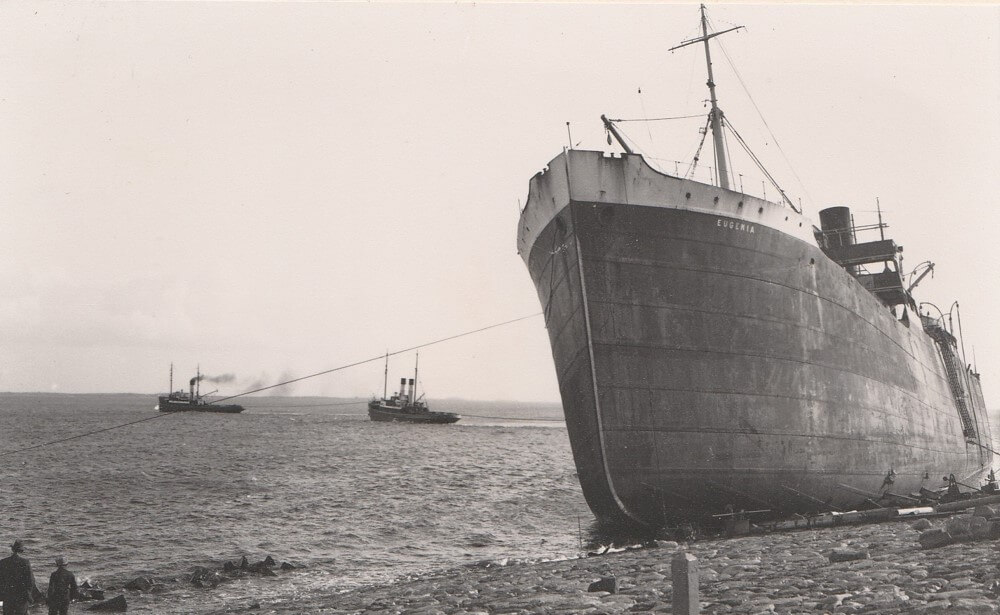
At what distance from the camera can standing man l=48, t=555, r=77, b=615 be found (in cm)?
861

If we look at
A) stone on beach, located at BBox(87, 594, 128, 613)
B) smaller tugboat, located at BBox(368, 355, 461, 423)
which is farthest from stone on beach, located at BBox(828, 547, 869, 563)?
smaller tugboat, located at BBox(368, 355, 461, 423)

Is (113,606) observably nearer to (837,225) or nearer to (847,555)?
(847,555)

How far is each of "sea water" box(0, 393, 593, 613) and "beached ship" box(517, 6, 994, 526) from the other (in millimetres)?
3917

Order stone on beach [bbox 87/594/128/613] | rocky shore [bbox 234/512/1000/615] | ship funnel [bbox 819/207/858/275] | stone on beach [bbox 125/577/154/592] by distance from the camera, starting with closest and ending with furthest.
Answer: rocky shore [bbox 234/512/1000/615] → stone on beach [bbox 87/594/128/613] → stone on beach [bbox 125/577/154/592] → ship funnel [bbox 819/207/858/275]

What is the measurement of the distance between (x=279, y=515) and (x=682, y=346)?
585 inches

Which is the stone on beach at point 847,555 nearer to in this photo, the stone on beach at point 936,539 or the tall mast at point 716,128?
the stone on beach at point 936,539

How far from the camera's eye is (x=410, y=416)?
77750 mm

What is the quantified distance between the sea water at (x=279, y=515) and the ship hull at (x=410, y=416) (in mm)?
34534

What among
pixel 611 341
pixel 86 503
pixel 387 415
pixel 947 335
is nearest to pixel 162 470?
pixel 86 503

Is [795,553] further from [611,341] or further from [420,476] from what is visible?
[420,476]

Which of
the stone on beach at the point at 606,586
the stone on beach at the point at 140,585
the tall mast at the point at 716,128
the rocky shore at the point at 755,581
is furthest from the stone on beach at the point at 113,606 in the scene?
the tall mast at the point at 716,128

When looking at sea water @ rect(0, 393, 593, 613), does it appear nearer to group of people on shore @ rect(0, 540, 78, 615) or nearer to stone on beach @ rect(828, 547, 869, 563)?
group of people on shore @ rect(0, 540, 78, 615)

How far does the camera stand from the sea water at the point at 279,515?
46.1 ft

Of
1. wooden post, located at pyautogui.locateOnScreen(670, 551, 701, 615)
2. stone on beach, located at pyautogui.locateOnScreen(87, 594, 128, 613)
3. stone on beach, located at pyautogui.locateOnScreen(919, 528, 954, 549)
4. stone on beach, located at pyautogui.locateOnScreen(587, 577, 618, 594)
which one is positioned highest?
wooden post, located at pyautogui.locateOnScreen(670, 551, 701, 615)
